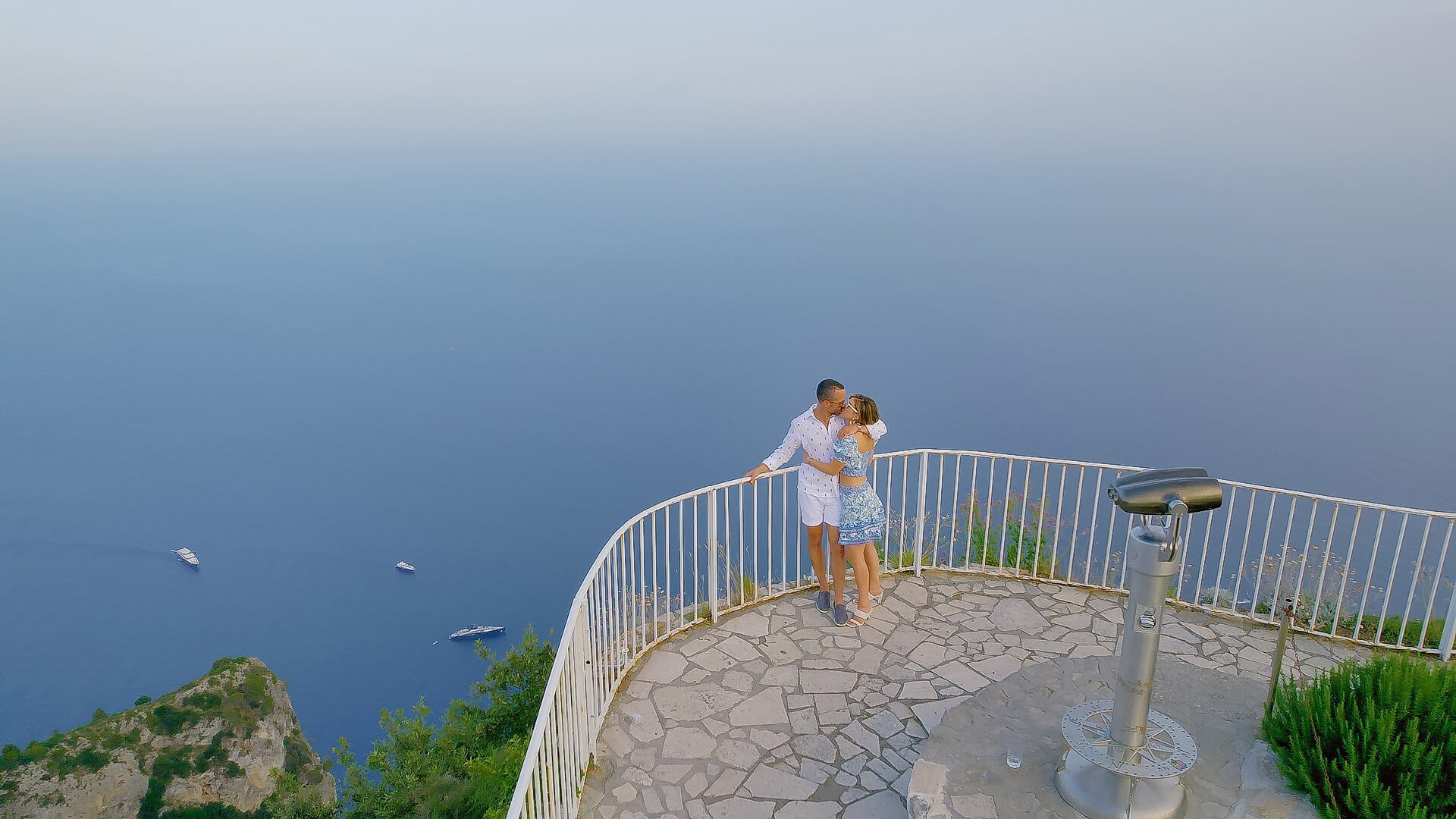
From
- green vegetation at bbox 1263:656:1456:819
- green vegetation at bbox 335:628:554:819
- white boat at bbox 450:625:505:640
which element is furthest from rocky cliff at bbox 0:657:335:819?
white boat at bbox 450:625:505:640

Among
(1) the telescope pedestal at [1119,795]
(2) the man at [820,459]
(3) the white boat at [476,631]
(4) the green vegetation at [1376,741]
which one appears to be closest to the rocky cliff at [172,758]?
(2) the man at [820,459]

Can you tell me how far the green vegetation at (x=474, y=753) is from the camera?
4773mm

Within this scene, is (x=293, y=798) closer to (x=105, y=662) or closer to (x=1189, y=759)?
(x=1189, y=759)

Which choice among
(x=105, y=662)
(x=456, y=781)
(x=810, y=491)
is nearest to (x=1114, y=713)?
(x=810, y=491)

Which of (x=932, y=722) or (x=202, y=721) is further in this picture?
(x=202, y=721)

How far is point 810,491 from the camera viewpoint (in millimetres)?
5504

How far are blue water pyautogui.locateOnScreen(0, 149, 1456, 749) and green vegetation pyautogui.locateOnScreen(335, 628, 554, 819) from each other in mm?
77216

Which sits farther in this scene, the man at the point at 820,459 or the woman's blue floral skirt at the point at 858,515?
the woman's blue floral skirt at the point at 858,515

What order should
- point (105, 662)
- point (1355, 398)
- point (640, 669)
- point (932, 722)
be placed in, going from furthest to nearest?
point (1355, 398) → point (105, 662) → point (640, 669) → point (932, 722)

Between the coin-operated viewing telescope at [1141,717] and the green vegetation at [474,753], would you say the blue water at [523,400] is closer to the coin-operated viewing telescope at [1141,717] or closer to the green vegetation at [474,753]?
the green vegetation at [474,753]

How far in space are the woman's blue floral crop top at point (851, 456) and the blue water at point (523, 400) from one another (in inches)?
3182

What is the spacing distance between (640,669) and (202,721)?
143 feet

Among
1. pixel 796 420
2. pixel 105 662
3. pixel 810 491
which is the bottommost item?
pixel 105 662

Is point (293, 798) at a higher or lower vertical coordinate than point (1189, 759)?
lower
